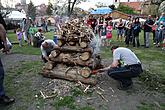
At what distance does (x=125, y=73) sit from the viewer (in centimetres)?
639

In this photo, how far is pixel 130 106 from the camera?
5660 millimetres

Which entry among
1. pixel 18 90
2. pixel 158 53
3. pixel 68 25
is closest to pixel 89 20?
pixel 158 53

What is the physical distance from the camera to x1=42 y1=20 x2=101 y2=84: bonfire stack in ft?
21.9

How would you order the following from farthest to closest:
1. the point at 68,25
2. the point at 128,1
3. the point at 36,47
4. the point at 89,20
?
the point at 128,1 → the point at 89,20 → the point at 36,47 → the point at 68,25

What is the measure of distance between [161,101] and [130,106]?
0.93 m

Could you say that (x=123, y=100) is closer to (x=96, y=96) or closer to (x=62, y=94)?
(x=96, y=96)

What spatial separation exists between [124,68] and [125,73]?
126mm

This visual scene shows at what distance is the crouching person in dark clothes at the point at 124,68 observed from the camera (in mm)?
6391

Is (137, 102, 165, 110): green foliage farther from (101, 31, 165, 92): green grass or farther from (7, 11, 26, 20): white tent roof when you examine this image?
(7, 11, 26, 20): white tent roof

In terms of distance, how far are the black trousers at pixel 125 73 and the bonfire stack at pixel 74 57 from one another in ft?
1.77

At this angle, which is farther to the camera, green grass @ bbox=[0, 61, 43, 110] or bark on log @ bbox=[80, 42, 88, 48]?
bark on log @ bbox=[80, 42, 88, 48]

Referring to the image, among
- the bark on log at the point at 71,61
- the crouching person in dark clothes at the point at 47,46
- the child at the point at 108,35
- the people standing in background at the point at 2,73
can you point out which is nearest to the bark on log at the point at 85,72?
the bark on log at the point at 71,61

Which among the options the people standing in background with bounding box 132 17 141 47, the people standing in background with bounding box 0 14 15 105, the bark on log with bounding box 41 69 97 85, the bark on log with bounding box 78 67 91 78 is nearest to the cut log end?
the bark on log with bounding box 78 67 91 78

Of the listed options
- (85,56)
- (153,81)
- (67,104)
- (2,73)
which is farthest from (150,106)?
(2,73)
